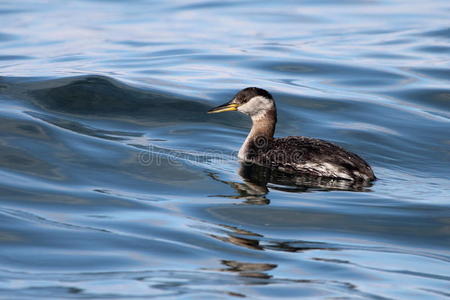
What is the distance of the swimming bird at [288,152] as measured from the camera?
9.84 metres

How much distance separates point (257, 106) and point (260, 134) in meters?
0.40

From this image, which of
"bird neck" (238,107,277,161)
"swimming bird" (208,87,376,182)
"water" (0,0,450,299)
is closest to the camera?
"water" (0,0,450,299)

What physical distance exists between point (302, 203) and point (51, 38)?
13823 mm

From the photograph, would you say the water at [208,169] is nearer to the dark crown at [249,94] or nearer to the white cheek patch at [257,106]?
the white cheek patch at [257,106]

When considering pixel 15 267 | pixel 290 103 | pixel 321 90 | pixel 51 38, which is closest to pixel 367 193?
pixel 15 267

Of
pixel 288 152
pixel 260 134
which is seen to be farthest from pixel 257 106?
pixel 288 152

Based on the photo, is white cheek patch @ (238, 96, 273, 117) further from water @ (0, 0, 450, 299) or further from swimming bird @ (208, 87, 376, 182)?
water @ (0, 0, 450, 299)

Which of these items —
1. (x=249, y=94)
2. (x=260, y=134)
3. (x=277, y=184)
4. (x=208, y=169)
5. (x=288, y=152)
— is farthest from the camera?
(x=260, y=134)

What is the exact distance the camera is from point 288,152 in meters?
10.4

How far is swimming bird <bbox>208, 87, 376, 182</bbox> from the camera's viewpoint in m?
9.84

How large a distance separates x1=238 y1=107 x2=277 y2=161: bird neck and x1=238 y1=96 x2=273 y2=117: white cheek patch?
0.06m

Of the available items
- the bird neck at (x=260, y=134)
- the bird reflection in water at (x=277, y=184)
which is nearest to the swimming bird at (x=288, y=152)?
the bird neck at (x=260, y=134)

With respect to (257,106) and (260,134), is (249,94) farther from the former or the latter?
(260,134)

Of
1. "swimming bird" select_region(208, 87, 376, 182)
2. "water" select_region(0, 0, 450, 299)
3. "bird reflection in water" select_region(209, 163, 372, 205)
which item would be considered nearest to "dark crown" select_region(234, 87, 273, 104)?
"swimming bird" select_region(208, 87, 376, 182)
